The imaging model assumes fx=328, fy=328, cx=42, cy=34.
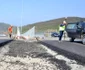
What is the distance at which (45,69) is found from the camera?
8984mm

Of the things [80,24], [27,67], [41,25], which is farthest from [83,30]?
[41,25]

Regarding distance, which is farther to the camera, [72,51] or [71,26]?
[71,26]

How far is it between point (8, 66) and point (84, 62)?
110 inches

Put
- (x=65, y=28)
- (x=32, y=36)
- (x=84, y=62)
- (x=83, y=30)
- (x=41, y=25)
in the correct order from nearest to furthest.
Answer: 1. (x=84, y=62)
2. (x=83, y=30)
3. (x=65, y=28)
4. (x=32, y=36)
5. (x=41, y=25)

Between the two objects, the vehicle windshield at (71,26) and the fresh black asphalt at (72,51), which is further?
the vehicle windshield at (71,26)

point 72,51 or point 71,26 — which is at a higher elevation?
point 71,26

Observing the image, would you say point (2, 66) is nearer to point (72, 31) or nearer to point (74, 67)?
point (74, 67)

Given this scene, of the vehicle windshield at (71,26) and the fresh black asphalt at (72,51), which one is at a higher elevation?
the vehicle windshield at (71,26)

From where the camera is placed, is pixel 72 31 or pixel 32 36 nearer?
pixel 72 31

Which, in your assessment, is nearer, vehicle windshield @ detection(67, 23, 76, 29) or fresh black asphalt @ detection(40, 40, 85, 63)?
fresh black asphalt @ detection(40, 40, 85, 63)

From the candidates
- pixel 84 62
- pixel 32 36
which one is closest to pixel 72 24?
pixel 32 36

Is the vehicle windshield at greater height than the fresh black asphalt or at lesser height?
greater

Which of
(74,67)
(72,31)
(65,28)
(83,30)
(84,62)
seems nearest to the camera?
(74,67)

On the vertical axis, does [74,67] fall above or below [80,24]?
below
